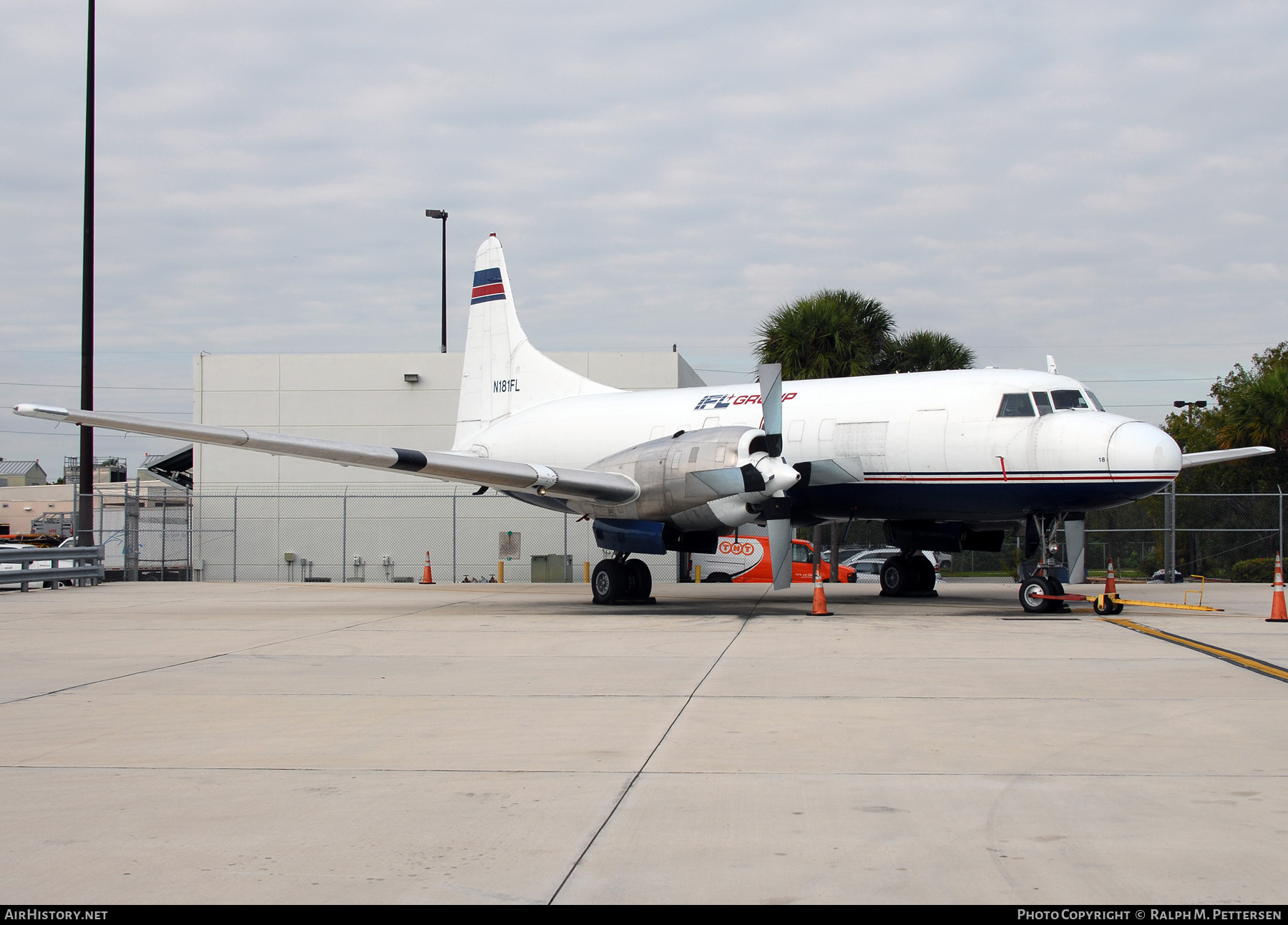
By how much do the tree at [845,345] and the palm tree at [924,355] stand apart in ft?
0.07

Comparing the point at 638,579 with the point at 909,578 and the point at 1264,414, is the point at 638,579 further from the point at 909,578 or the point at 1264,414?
the point at 1264,414

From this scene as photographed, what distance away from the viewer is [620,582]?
19094 mm

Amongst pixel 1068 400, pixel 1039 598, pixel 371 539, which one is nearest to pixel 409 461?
pixel 1039 598

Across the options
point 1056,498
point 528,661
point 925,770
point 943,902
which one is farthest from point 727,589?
point 943,902

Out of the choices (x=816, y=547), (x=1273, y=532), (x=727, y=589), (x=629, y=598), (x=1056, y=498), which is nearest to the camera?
(x=1056, y=498)

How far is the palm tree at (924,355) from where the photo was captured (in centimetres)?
3109

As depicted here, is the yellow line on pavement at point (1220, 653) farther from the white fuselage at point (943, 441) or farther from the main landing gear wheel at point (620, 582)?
the main landing gear wheel at point (620, 582)

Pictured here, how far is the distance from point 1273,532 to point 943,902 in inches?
1173

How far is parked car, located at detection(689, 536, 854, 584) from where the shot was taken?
92.0 feet

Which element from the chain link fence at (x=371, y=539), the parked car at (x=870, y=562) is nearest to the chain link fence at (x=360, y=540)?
the chain link fence at (x=371, y=539)

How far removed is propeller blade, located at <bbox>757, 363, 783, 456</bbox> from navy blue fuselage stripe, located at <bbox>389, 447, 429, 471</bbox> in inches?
209

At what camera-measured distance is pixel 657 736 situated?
6.91 m

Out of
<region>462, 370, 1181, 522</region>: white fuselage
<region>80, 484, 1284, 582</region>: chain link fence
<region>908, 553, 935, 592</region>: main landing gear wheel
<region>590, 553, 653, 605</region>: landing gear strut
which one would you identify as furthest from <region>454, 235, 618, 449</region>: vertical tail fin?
<region>80, 484, 1284, 582</region>: chain link fence

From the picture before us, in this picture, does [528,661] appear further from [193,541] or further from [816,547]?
[193,541]
